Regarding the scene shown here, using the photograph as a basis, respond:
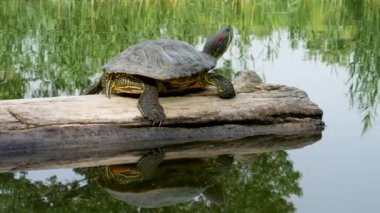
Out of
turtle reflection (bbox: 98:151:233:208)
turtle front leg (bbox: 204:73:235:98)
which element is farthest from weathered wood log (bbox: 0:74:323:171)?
turtle reflection (bbox: 98:151:233:208)

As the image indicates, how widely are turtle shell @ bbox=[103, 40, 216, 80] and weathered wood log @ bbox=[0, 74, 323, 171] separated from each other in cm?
22

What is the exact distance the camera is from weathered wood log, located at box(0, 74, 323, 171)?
19.3ft

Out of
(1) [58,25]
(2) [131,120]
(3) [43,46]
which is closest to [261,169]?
(2) [131,120]

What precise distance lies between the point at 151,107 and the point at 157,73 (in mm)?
325

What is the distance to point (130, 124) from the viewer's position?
6.20 meters

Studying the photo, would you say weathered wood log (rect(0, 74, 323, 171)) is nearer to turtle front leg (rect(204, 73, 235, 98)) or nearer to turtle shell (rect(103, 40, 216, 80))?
turtle front leg (rect(204, 73, 235, 98))

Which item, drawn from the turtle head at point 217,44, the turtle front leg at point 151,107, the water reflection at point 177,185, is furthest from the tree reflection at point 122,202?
the turtle head at point 217,44

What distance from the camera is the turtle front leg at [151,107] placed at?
616cm

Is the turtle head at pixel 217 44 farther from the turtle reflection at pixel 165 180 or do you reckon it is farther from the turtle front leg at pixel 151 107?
the turtle reflection at pixel 165 180

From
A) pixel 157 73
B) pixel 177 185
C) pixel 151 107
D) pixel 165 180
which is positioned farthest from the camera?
pixel 157 73

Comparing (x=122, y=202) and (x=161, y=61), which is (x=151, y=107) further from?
(x=122, y=202)

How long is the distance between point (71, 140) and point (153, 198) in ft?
4.03

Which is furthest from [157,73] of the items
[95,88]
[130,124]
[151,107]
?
[95,88]

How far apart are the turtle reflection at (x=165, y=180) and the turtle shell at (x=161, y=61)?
0.68m
